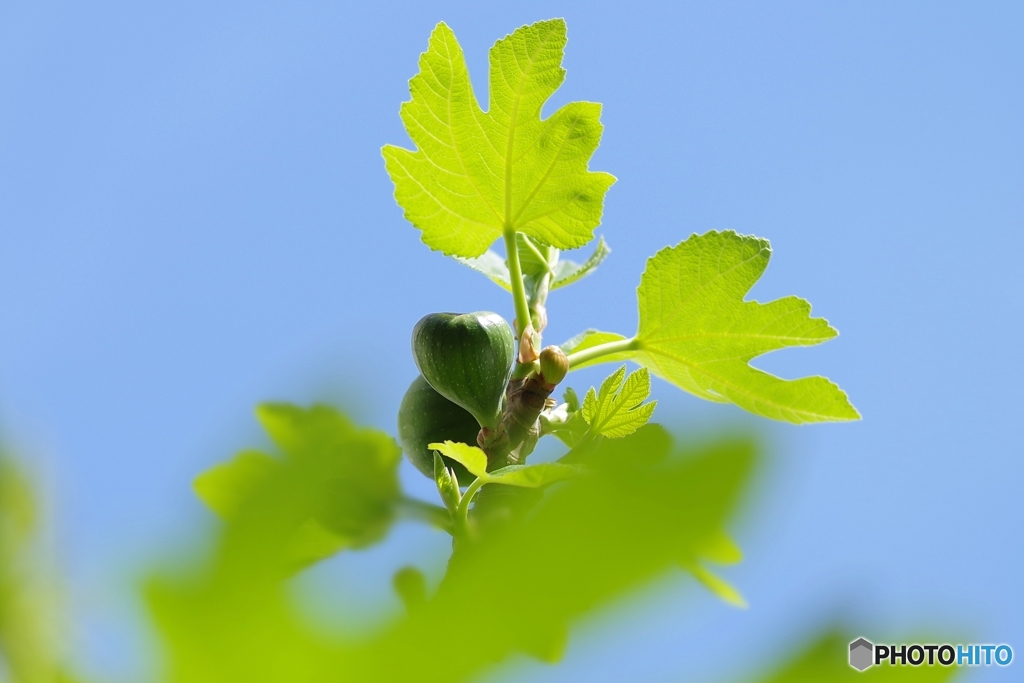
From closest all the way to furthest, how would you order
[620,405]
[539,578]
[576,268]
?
→ [539,578]
[620,405]
[576,268]

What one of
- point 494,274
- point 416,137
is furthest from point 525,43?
point 494,274

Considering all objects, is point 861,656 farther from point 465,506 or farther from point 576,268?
point 576,268

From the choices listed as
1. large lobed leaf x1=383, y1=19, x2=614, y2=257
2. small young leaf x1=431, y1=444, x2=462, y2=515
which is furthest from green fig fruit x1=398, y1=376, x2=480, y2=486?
large lobed leaf x1=383, y1=19, x2=614, y2=257

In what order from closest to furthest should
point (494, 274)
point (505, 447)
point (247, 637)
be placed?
point (247, 637) < point (505, 447) < point (494, 274)

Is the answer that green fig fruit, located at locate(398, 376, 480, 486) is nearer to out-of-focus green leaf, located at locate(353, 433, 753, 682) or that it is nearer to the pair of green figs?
the pair of green figs

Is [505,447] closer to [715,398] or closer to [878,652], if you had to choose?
[715,398]

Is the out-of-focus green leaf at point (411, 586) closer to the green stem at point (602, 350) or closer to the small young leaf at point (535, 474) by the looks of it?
the small young leaf at point (535, 474)

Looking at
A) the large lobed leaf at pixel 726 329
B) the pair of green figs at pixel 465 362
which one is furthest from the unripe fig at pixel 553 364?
the large lobed leaf at pixel 726 329

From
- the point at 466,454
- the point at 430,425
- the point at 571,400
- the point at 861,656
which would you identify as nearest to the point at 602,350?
the point at 571,400
